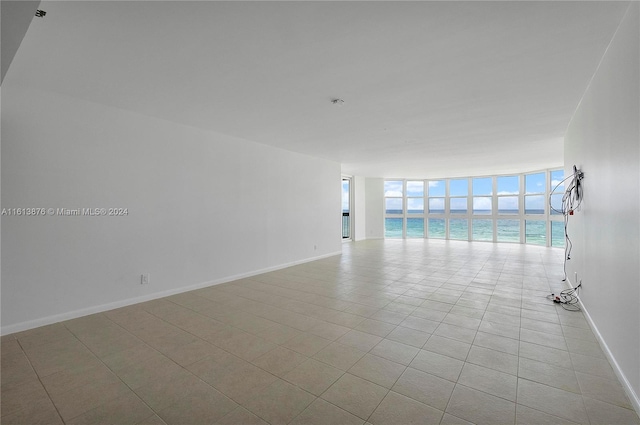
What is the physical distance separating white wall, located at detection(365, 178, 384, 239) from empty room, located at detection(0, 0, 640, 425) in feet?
21.4

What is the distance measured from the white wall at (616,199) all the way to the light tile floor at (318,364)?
363mm

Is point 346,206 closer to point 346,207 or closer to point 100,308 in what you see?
point 346,207

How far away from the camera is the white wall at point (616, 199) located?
72.9 inches

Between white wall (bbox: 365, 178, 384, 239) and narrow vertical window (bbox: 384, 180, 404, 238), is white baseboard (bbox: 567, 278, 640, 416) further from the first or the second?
narrow vertical window (bbox: 384, 180, 404, 238)

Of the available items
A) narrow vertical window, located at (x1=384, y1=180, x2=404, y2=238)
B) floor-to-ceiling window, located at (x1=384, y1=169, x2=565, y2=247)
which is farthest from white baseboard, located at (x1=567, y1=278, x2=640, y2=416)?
narrow vertical window, located at (x1=384, y1=180, x2=404, y2=238)

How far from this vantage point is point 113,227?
371 cm

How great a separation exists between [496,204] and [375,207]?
177 inches

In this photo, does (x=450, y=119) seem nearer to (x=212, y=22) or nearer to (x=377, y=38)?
(x=377, y=38)

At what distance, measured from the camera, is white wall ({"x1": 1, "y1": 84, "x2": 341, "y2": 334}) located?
3.06 m

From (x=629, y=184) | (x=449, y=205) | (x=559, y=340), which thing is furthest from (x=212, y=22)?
(x=449, y=205)

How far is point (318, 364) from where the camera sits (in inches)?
94.3

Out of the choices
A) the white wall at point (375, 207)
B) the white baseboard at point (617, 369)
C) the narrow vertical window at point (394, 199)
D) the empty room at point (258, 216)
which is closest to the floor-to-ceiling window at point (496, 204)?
the narrow vertical window at point (394, 199)

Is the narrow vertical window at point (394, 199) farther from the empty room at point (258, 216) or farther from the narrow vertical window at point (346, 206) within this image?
the empty room at point (258, 216)

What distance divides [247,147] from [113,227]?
261 centimetres
